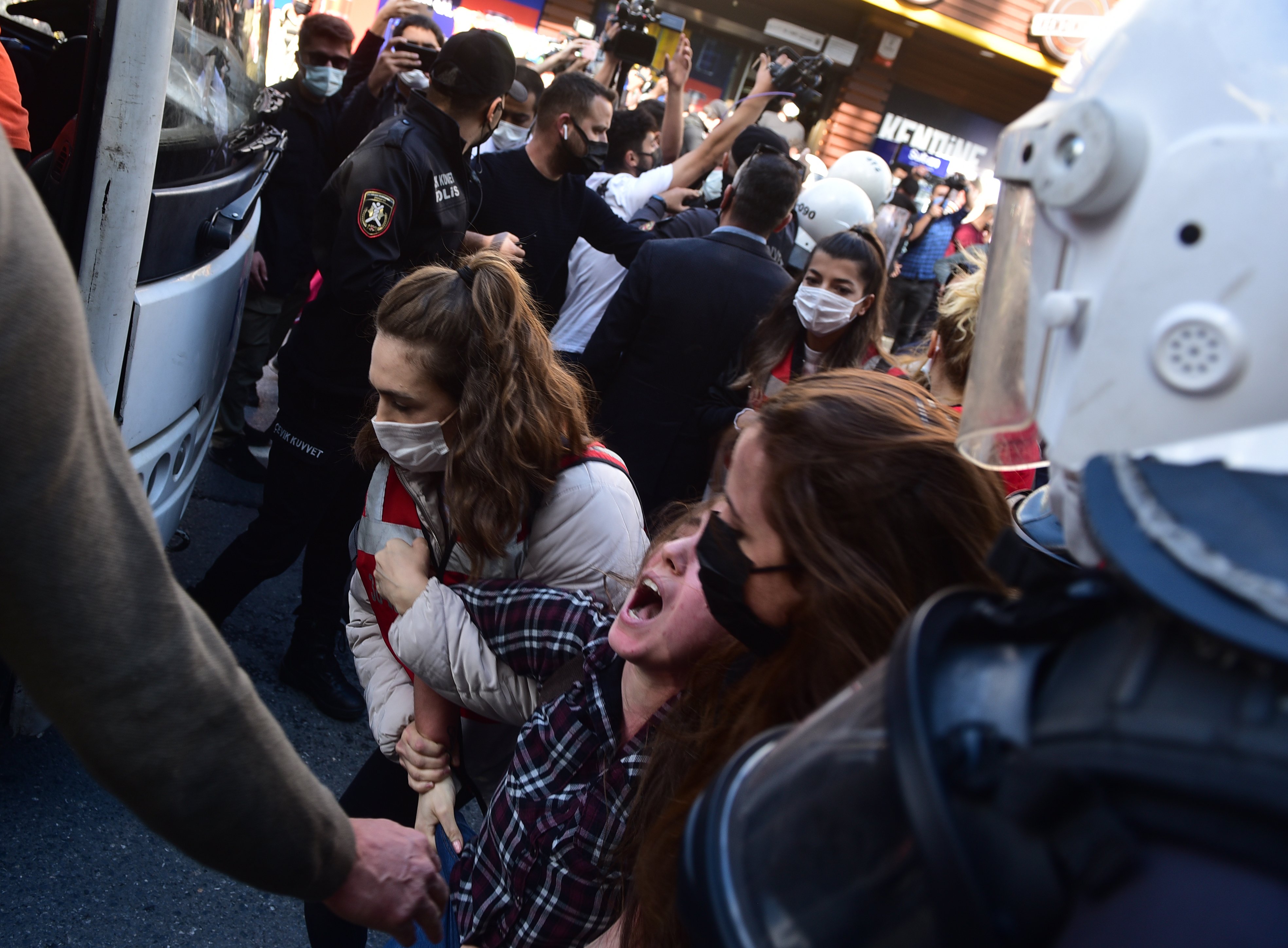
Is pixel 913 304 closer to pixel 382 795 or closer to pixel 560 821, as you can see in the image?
pixel 382 795

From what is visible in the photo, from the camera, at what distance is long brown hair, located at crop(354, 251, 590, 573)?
2002mm

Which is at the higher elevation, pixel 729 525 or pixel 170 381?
pixel 729 525

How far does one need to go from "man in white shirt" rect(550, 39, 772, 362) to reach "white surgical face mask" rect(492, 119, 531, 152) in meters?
0.55

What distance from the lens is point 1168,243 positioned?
0.69 meters

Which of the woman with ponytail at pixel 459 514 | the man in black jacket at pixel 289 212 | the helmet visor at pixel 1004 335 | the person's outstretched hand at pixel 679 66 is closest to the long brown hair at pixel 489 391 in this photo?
the woman with ponytail at pixel 459 514

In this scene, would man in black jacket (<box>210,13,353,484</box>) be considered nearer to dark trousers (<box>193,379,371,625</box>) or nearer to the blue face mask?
the blue face mask

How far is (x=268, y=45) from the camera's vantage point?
3.56 metres

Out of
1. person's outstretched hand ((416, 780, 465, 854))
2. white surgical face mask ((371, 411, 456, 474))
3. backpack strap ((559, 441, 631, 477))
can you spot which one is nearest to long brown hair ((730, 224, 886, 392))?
backpack strap ((559, 441, 631, 477))

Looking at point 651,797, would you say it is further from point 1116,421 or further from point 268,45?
point 268,45

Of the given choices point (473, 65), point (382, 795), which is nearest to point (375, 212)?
point (473, 65)

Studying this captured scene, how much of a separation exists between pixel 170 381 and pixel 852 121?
48.2 ft

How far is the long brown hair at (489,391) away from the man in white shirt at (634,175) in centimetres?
174

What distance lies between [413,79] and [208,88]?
4.68 feet

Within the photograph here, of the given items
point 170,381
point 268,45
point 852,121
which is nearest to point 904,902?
point 170,381
